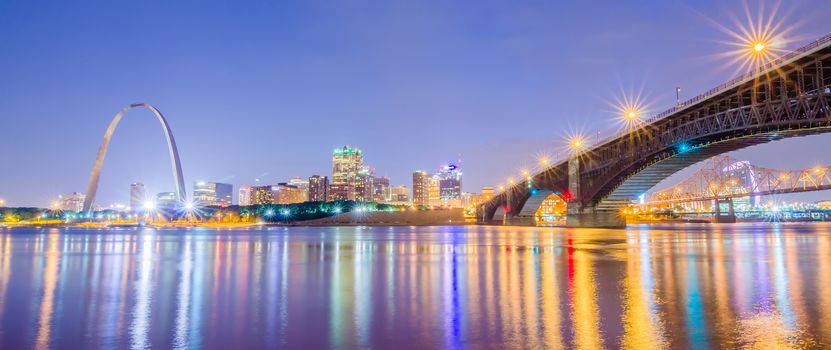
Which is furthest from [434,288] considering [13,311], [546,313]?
[13,311]

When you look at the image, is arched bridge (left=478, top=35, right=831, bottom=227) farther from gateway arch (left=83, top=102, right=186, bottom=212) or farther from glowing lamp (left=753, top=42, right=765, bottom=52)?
gateway arch (left=83, top=102, right=186, bottom=212)

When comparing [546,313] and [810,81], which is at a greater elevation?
[810,81]

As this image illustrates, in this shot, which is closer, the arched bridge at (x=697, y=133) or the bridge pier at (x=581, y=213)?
the arched bridge at (x=697, y=133)

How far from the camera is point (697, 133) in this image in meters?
73.4

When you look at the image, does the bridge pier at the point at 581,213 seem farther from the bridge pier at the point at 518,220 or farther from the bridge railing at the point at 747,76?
the bridge pier at the point at 518,220

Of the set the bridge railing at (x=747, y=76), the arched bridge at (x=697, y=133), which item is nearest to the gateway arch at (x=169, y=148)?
the arched bridge at (x=697, y=133)

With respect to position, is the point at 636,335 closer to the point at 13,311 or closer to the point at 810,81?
the point at 13,311

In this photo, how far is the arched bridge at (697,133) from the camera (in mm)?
51281

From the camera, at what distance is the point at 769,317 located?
40.8ft

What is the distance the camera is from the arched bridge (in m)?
51.3

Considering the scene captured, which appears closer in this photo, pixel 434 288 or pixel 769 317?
Result: pixel 769 317

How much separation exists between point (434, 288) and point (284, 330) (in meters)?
7.42

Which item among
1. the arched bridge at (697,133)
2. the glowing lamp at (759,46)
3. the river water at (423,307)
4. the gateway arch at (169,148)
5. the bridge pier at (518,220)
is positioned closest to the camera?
the river water at (423,307)

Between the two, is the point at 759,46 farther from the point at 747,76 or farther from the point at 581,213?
the point at 581,213
